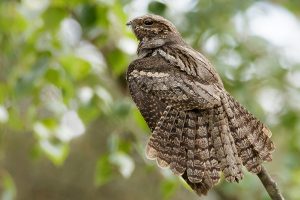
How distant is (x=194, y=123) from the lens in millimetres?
2316

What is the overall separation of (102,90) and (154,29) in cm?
110

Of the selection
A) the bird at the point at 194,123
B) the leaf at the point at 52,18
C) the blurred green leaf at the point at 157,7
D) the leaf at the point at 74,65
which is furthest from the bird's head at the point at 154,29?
the leaf at the point at 52,18

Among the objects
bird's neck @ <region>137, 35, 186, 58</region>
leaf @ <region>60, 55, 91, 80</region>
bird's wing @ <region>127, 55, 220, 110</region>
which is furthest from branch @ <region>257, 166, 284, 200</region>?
leaf @ <region>60, 55, 91, 80</region>

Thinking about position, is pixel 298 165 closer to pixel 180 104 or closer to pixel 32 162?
pixel 32 162

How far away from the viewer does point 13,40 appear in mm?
4211

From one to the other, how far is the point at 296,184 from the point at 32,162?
2.17m

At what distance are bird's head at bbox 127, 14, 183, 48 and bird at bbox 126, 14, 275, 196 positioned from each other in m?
0.12

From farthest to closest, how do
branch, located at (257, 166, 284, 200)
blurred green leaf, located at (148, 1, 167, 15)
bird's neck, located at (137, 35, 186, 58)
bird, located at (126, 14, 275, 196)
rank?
blurred green leaf, located at (148, 1, 167, 15) < bird's neck, located at (137, 35, 186, 58) < bird, located at (126, 14, 275, 196) < branch, located at (257, 166, 284, 200)

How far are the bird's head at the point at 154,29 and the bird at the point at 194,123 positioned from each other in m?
0.12

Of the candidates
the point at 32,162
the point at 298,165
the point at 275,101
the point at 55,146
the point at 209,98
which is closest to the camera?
the point at 209,98

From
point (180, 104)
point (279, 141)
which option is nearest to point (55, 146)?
point (180, 104)

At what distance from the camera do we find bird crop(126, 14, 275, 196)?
223cm

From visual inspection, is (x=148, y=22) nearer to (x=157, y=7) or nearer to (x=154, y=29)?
(x=154, y=29)

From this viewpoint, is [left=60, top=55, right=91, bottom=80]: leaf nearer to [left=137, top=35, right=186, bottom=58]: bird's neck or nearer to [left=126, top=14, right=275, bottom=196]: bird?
[left=137, top=35, right=186, bottom=58]: bird's neck
